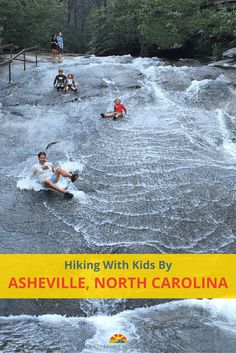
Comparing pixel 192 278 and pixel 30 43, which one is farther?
pixel 30 43

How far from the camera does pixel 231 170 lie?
1010cm

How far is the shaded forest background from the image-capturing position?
2212cm

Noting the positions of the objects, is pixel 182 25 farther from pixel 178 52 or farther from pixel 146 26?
pixel 146 26

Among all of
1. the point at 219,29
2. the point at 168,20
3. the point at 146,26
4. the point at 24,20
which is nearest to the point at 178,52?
the point at 168,20

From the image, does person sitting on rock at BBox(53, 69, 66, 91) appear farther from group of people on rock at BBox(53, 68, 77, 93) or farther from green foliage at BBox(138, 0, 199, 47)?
green foliage at BBox(138, 0, 199, 47)

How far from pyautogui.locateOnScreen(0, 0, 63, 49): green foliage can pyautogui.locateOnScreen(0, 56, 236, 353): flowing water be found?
11246 mm

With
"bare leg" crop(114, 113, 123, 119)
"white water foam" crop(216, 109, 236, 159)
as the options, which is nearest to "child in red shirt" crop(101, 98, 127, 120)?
"bare leg" crop(114, 113, 123, 119)

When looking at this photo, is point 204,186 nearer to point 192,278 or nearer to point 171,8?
point 192,278

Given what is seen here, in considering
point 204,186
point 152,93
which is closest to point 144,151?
point 204,186

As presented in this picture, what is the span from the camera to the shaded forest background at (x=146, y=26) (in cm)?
2212

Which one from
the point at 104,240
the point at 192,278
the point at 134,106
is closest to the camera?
the point at 192,278

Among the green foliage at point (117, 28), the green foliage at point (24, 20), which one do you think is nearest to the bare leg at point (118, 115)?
the green foliage at point (24, 20)

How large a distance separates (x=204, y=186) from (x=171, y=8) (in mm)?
17507

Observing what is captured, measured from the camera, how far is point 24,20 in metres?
27.4
